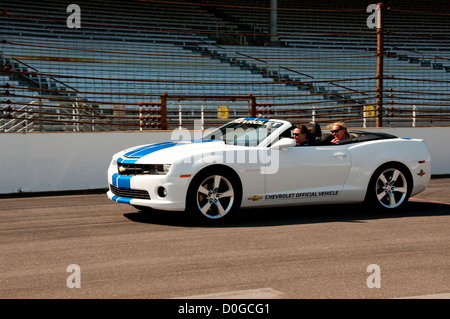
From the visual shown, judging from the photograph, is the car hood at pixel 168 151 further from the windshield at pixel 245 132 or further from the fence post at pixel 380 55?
the fence post at pixel 380 55

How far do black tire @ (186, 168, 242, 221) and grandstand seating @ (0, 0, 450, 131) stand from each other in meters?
10.3

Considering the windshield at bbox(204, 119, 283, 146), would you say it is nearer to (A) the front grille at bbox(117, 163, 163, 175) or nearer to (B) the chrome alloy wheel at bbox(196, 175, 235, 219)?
(B) the chrome alloy wheel at bbox(196, 175, 235, 219)

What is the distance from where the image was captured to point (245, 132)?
837cm

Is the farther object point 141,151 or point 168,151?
point 141,151

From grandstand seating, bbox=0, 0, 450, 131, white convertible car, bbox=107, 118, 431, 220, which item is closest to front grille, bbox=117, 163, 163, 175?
white convertible car, bbox=107, 118, 431, 220

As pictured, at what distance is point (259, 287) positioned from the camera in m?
4.73

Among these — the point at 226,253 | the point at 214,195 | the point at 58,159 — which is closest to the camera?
the point at 226,253

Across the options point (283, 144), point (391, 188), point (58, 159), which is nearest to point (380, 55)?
point (391, 188)

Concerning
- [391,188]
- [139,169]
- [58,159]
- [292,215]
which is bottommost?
[292,215]

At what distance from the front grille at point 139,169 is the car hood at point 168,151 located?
0.17 feet

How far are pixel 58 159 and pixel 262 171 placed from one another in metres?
4.65

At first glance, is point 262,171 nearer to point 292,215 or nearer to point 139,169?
point 292,215

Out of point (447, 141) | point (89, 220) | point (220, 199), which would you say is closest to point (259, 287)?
point (220, 199)

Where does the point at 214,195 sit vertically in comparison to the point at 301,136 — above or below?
below
